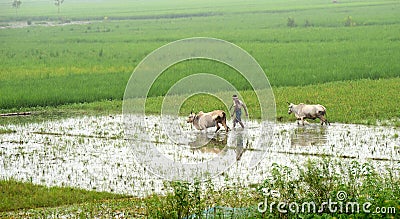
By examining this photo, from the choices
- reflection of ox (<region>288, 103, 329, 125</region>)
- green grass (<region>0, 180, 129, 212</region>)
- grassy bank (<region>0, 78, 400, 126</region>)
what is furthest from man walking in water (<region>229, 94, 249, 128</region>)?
green grass (<region>0, 180, 129, 212</region>)

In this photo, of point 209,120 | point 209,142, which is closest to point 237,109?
point 209,120

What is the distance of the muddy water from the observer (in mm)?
9055

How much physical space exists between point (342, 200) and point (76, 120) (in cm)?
775

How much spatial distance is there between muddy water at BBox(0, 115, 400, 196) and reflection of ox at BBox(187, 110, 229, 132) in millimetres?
147

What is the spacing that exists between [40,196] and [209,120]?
3883mm

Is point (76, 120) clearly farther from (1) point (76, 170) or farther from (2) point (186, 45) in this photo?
(2) point (186, 45)

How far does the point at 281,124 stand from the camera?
12.1 metres

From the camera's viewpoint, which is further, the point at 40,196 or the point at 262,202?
the point at 40,196

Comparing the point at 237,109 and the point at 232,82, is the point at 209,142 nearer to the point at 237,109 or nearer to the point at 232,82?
the point at 237,109

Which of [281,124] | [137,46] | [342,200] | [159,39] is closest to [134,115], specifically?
[281,124]

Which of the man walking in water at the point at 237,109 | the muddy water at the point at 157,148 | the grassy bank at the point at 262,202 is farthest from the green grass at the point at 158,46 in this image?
the grassy bank at the point at 262,202

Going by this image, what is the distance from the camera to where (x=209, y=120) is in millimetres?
11414

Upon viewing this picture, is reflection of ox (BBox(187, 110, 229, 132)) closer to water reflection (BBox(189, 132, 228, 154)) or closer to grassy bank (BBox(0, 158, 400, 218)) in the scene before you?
water reflection (BBox(189, 132, 228, 154))

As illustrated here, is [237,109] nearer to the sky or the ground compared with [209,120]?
nearer to the sky
